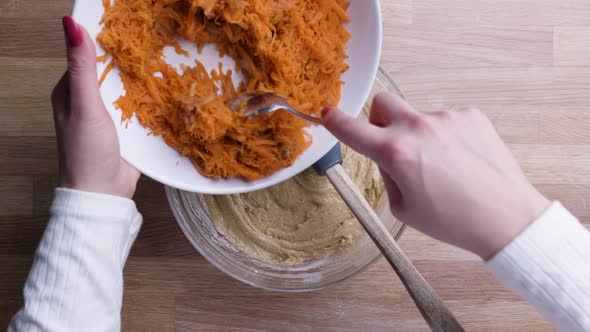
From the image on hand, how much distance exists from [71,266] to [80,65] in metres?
0.51

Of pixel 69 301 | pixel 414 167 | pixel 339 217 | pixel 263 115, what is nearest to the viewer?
pixel 414 167

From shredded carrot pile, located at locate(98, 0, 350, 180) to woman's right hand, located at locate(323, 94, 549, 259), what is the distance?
351 millimetres

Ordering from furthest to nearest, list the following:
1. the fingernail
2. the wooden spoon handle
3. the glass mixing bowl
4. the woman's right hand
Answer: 1. the glass mixing bowl
2. the wooden spoon handle
3. the fingernail
4. the woman's right hand

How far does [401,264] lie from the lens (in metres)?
1.36

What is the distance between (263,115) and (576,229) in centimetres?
83

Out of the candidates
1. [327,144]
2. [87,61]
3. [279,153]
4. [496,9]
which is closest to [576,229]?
[327,144]

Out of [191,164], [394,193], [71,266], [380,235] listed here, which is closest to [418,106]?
[380,235]

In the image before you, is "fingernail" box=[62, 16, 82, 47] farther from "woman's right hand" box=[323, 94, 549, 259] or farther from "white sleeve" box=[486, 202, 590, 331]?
"white sleeve" box=[486, 202, 590, 331]

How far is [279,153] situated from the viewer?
141 cm

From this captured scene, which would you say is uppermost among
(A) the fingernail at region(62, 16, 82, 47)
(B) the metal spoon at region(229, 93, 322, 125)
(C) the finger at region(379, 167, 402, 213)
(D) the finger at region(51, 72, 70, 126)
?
(A) the fingernail at region(62, 16, 82, 47)

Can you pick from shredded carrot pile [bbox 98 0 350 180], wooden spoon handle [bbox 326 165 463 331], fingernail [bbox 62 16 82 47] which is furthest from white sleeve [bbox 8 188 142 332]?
wooden spoon handle [bbox 326 165 463 331]

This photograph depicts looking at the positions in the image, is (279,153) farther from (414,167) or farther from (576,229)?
(576,229)

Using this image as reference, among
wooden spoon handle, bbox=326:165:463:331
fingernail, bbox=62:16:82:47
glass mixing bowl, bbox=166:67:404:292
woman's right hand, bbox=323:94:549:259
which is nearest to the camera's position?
woman's right hand, bbox=323:94:549:259

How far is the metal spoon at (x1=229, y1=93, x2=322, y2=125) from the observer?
1327 mm
